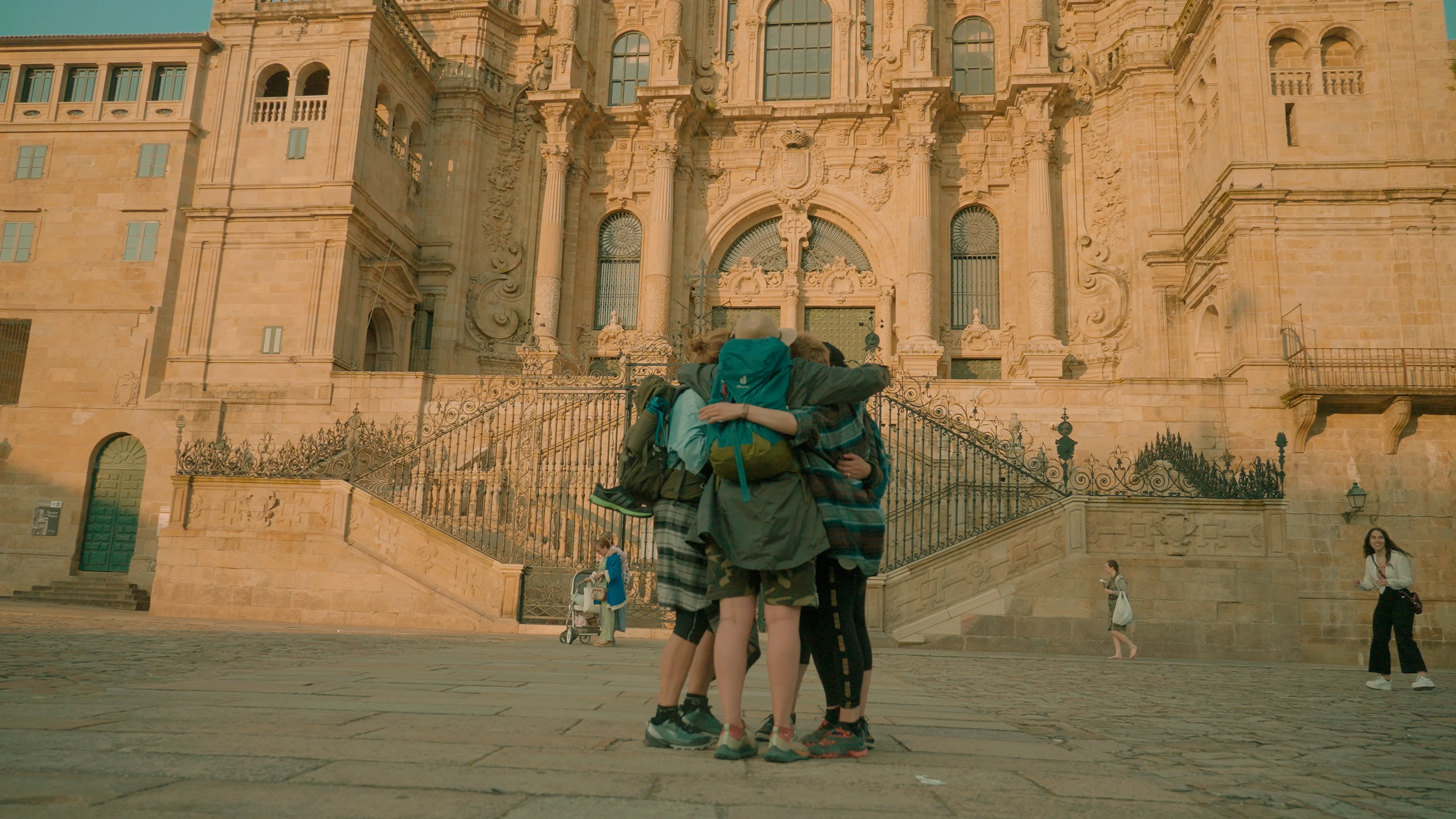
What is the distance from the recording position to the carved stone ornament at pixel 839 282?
95.2 feet

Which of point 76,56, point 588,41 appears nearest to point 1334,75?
point 588,41

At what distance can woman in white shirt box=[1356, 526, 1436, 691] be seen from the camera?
9641 mm

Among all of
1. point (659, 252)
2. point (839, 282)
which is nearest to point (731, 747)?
point (659, 252)

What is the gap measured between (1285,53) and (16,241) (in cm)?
3305

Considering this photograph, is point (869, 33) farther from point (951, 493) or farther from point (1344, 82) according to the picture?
point (951, 493)

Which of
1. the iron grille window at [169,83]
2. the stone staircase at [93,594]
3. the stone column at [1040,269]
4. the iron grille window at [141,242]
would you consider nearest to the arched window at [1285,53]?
the stone column at [1040,269]

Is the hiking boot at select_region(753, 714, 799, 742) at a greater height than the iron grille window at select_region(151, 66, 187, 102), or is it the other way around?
the iron grille window at select_region(151, 66, 187, 102)

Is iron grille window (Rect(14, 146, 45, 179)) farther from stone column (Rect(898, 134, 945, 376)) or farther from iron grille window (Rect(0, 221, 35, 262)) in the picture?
stone column (Rect(898, 134, 945, 376))

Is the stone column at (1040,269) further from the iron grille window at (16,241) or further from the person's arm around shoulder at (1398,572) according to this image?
the iron grille window at (16,241)

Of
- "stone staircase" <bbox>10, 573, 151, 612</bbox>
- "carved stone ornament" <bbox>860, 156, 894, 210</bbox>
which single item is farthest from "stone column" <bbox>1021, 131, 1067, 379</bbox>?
"stone staircase" <bbox>10, 573, 151, 612</bbox>

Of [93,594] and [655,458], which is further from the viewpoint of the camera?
[93,594]

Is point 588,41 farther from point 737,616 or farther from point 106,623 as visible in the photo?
point 737,616

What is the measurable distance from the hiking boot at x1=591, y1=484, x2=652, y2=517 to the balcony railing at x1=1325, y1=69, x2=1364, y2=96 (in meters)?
22.9

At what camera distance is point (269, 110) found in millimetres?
25453
